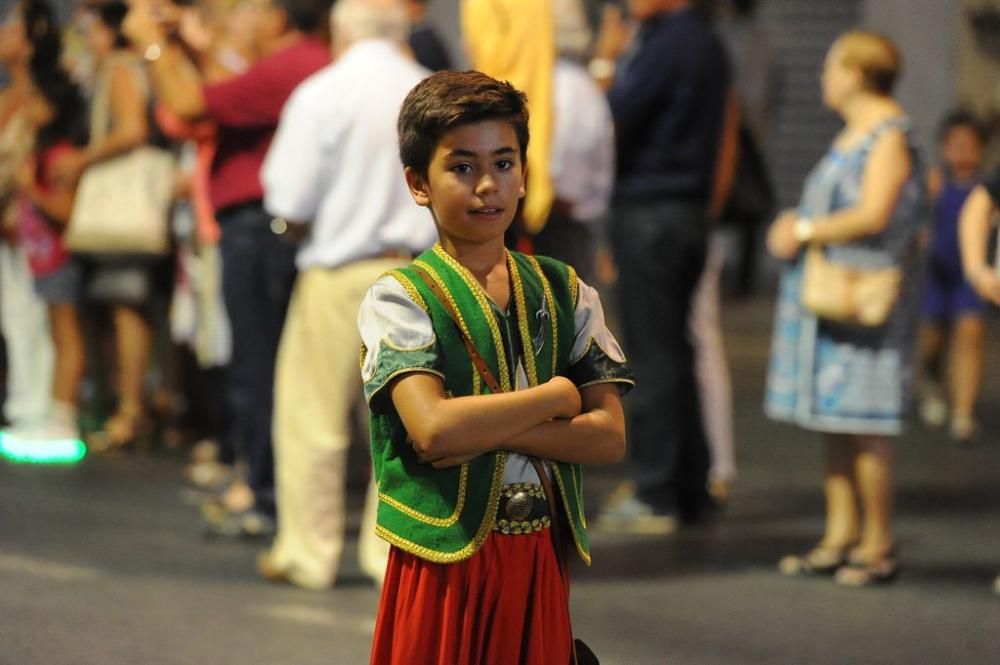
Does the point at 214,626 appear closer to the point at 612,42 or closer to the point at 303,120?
the point at 303,120

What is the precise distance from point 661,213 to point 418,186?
3654 mm

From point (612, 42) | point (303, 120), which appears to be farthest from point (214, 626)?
point (612, 42)

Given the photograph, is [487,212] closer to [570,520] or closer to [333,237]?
[570,520]

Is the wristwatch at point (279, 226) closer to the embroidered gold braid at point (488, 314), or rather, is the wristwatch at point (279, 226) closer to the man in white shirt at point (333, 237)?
the man in white shirt at point (333, 237)

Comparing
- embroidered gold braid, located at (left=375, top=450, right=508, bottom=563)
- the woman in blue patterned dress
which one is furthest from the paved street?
embroidered gold braid, located at (left=375, top=450, right=508, bottom=563)

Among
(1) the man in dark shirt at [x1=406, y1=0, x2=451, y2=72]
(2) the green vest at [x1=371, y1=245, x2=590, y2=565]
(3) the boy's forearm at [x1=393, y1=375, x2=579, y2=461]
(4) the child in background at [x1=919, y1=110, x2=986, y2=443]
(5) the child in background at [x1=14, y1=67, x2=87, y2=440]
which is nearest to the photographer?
(3) the boy's forearm at [x1=393, y1=375, x2=579, y2=461]

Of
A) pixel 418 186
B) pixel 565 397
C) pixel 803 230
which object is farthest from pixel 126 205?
pixel 565 397

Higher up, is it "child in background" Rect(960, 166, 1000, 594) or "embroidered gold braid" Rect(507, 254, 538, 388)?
"child in background" Rect(960, 166, 1000, 594)

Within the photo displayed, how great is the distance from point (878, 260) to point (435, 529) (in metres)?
3.09

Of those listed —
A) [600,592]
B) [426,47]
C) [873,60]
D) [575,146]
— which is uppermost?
[426,47]

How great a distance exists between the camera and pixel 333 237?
5473 millimetres

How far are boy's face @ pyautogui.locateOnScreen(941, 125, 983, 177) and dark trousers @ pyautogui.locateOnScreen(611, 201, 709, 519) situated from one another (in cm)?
330

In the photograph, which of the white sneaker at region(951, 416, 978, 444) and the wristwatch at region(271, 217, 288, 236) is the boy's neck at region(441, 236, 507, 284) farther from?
the white sneaker at region(951, 416, 978, 444)

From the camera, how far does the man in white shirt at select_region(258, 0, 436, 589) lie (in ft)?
17.7
